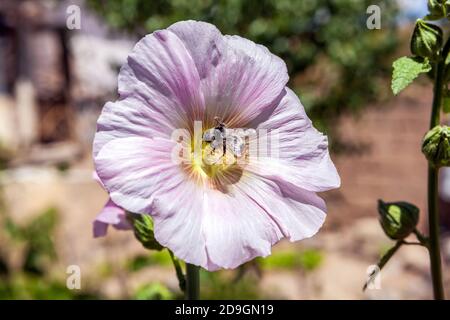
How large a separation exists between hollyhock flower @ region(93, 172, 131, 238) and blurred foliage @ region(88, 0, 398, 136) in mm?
1689

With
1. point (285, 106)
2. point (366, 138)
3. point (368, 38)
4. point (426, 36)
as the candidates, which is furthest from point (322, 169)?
point (366, 138)

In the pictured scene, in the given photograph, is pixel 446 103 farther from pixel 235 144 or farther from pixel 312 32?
pixel 312 32

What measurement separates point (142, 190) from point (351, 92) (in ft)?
8.80

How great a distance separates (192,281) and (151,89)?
0.59ft

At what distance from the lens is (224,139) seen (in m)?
0.56

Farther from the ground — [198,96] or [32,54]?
[32,54]

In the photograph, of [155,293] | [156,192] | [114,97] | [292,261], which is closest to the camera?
[156,192]

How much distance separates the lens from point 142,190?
1.58 ft

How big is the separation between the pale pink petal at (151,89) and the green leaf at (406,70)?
185 millimetres

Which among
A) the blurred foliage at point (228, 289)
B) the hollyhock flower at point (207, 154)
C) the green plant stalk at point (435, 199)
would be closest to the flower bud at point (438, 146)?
the green plant stalk at point (435, 199)

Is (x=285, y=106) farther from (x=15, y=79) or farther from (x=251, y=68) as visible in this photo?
(x=15, y=79)

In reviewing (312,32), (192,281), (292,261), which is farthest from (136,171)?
(292,261)

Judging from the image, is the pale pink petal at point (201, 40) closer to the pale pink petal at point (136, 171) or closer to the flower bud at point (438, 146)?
the pale pink petal at point (136, 171)

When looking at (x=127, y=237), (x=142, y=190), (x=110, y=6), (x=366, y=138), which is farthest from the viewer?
(x=366, y=138)
